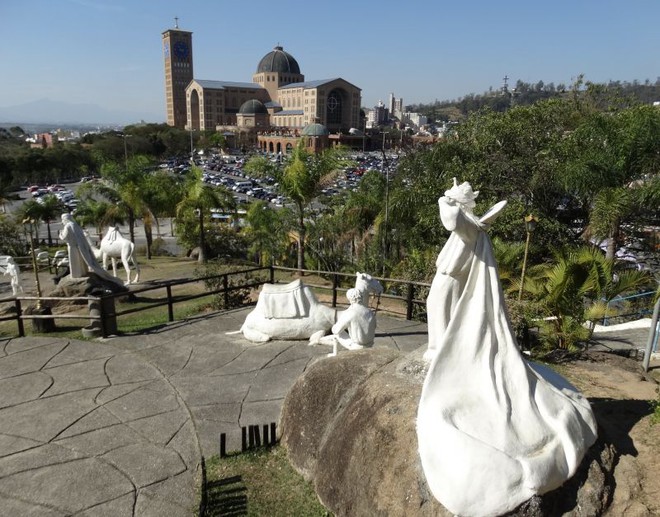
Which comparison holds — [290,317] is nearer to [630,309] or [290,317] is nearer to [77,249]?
[77,249]

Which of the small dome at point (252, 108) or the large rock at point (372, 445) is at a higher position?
the small dome at point (252, 108)

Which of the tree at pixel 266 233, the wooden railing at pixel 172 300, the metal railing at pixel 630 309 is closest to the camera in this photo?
the wooden railing at pixel 172 300

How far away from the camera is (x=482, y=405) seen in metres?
3.75

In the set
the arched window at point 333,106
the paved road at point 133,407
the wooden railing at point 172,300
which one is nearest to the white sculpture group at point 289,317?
the paved road at point 133,407

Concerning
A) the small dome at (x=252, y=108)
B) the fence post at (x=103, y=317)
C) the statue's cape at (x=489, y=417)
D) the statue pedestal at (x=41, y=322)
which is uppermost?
the small dome at (x=252, y=108)

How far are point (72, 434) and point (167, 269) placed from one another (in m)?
13.5

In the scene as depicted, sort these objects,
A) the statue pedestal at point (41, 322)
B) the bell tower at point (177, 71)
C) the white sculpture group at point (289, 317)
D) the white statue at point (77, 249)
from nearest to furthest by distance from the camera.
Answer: the white sculpture group at point (289, 317), the statue pedestal at point (41, 322), the white statue at point (77, 249), the bell tower at point (177, 71)

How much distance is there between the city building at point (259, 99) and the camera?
10375cm

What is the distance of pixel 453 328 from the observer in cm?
406

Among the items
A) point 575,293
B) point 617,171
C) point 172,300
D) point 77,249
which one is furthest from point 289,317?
Answer: point 617,171

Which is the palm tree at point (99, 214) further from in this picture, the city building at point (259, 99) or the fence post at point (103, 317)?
the city building at point (259, 99)

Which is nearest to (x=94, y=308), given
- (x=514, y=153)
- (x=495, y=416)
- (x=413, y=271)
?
(x=413, y=271)

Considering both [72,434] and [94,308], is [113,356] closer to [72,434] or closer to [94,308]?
[94,308]

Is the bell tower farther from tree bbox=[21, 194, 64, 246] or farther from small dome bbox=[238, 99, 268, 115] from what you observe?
tree bbox=[21, 194, 64, 246]
